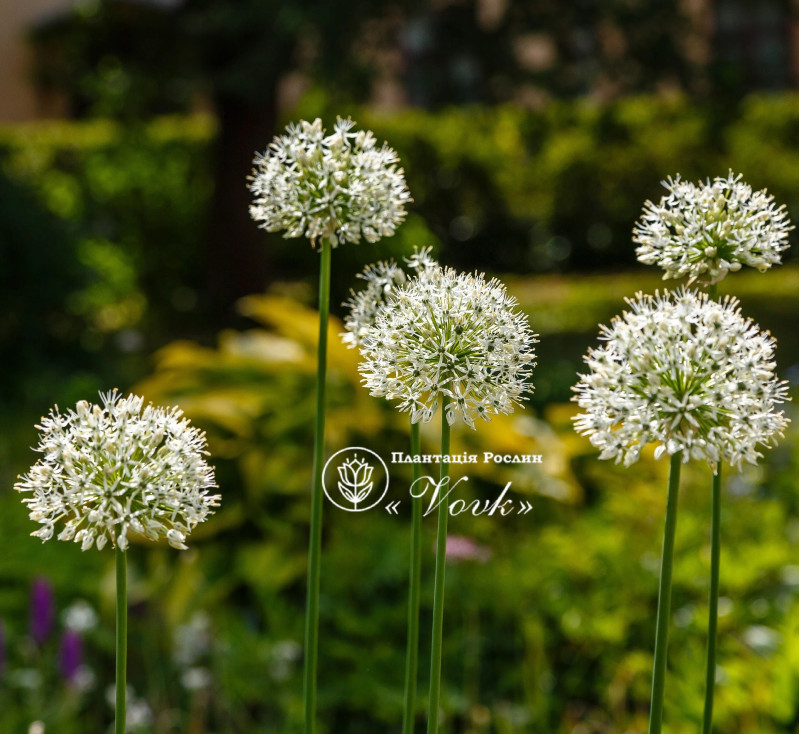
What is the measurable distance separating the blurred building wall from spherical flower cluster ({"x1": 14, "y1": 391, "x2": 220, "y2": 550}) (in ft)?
41.5

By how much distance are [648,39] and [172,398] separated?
5.01m

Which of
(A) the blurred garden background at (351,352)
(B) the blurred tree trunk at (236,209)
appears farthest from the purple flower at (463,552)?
(B) the blurred tree trunk at (236,209)

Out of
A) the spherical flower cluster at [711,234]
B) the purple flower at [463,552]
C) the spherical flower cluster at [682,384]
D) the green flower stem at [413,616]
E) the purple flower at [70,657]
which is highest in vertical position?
the spherical flower cluster at [711,234]

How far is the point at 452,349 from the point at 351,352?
307cm

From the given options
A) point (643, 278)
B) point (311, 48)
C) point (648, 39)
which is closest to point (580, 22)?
point (648, 39)

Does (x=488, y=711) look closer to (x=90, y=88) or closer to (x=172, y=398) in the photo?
(x=172, y=398)

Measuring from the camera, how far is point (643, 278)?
1077 centimetres

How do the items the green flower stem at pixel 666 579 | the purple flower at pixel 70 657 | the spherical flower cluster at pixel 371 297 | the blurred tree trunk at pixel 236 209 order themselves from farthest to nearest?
the blurred tree trunk at pixel 236 209
the purple flower at pixel 70 657
the spherical flower cluster at pixel 371 297
the green flower stem at pixel 666 579

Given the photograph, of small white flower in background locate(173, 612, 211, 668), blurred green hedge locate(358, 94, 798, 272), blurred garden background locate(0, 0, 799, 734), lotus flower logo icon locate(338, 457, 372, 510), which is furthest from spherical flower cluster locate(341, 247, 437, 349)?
blurred green hedge locate(358, 94, 798, 272)

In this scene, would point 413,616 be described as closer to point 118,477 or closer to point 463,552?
point 118,477

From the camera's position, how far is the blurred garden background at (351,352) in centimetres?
263

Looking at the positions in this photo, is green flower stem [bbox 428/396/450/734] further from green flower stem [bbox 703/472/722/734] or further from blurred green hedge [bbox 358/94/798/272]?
blurred green hedge [bbox 358/94/798/272]

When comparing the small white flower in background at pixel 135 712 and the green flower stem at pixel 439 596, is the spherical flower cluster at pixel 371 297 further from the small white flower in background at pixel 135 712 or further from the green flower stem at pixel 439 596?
the small white flower in background at pixel 135 712

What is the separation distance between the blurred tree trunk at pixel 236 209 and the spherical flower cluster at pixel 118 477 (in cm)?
683
